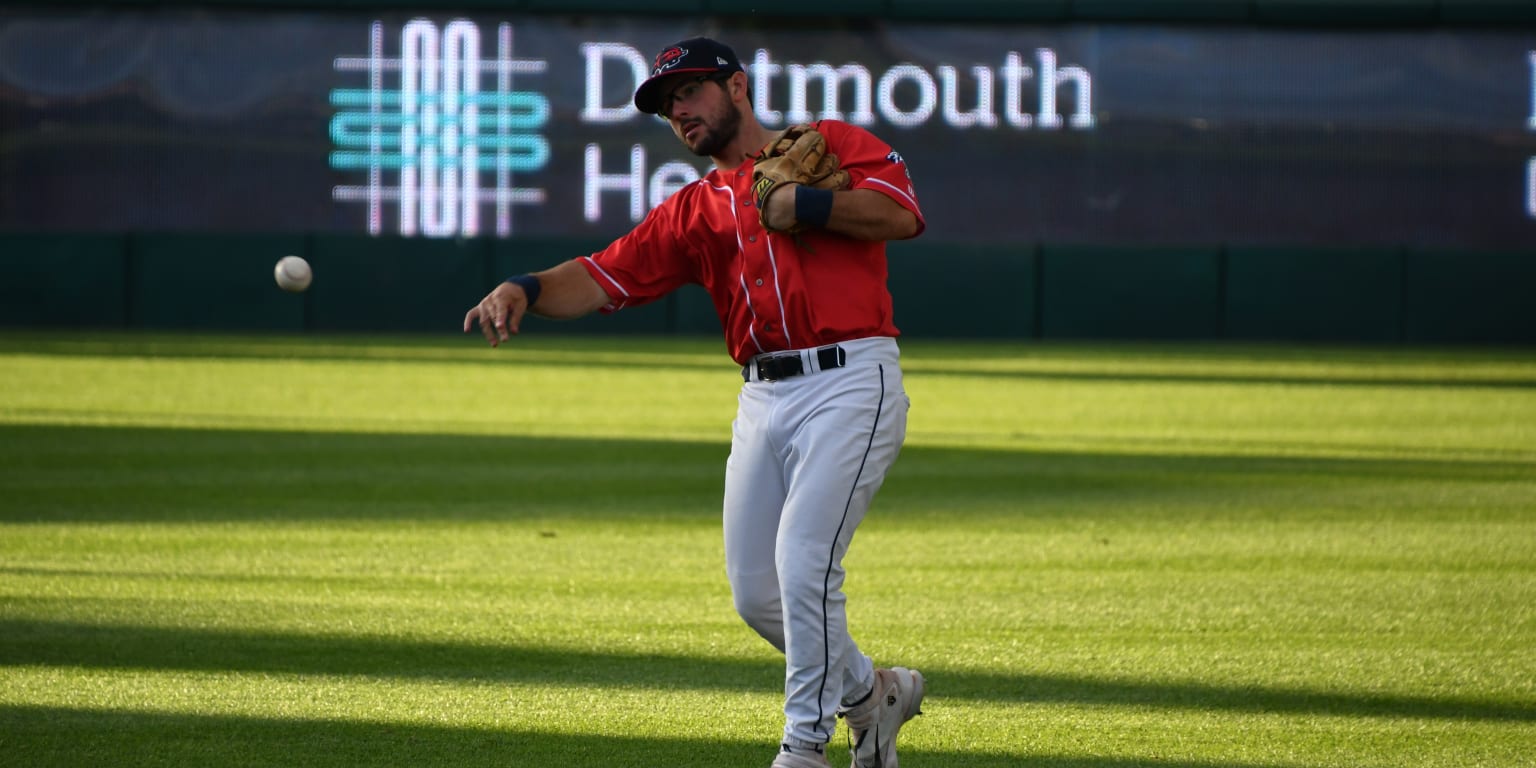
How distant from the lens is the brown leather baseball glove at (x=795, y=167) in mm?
3902

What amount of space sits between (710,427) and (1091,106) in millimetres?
11265

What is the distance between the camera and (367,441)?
1093cm

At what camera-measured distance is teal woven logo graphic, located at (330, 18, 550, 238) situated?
21.0m

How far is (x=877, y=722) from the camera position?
4.12 meters

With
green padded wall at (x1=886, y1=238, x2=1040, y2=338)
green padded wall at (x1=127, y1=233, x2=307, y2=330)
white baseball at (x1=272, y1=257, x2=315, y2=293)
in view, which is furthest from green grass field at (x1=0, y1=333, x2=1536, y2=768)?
green padded wall at (x1=886, y1=238, x2=1040, y2=338)

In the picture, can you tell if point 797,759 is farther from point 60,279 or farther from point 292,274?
point 60,279

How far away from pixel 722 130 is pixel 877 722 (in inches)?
54.1

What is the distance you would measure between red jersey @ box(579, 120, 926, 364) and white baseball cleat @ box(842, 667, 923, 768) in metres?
0.81

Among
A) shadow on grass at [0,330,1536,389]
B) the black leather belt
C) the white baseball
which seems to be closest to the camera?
the black leather belt

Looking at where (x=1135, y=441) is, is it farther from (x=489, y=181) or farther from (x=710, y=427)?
(x=489, y=181)

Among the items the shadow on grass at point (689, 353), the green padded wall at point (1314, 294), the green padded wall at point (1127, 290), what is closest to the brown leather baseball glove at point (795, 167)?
the shadow on grass at point (689, 353)

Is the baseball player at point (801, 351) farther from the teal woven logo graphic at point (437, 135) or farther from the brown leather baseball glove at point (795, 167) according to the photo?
the teal woven logo graphic at point (437, 135)

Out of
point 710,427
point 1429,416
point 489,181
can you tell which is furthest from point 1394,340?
point 710,427

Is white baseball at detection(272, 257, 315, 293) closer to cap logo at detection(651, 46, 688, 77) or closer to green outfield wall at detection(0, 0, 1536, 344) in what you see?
cap logo at detection(651, 46, 688, 77)
